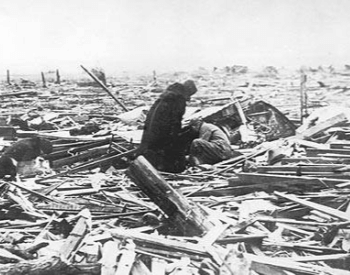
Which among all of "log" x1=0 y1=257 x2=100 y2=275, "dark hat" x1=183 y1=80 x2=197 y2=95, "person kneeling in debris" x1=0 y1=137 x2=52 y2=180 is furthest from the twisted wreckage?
"dark hat" x1=183 y1=80 x2=197 y2=95

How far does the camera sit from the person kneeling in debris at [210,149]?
6664 mm

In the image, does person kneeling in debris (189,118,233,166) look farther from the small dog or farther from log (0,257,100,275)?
log (0,257,100,275)

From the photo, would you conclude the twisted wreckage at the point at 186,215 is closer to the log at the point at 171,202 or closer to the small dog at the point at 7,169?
the log at the point at 171,202

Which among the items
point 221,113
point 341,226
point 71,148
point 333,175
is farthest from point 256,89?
point 341,226

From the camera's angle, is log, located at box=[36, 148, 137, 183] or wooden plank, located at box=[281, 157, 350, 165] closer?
wooden plank, located at box=[281, 157, 350, 165]

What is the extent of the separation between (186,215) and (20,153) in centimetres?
373

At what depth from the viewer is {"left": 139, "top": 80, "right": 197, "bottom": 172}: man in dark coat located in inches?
266

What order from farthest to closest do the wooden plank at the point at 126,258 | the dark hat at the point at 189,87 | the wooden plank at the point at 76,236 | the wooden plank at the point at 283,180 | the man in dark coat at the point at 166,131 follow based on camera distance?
1. the dark hat at the point at 189,87
2. the man in dark coat at the point at 166,131
3. the wooden plank at the point at 283,180
4. the wooden plank at the point at 76,236
5. the wooden plank at the point at 126,258

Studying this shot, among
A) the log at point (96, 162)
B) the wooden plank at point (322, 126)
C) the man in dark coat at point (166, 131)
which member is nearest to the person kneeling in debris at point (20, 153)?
the log at point (96, 162)

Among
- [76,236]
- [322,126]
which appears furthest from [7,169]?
[322,126]

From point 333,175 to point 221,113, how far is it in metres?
3.88

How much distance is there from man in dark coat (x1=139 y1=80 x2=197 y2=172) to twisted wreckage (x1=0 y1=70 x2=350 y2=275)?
308 millimetres

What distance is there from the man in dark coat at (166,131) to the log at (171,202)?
6.89 feet

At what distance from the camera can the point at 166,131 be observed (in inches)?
272
